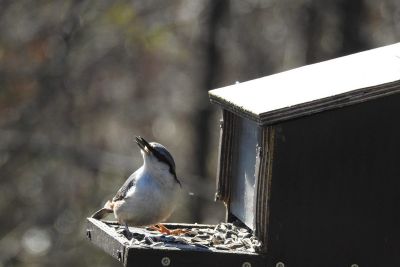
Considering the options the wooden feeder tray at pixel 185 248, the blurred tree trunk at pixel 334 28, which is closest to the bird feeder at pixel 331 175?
the wooden feeder tray at pixel 185 248

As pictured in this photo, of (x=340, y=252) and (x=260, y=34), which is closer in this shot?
(x=340, y=252)

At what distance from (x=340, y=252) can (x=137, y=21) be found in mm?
11989

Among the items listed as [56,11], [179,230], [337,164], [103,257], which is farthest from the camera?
[103,257]

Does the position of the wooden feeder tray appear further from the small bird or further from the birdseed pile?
the small bird

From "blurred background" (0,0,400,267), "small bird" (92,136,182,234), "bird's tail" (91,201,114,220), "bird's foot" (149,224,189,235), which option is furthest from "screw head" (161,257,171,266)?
"blurred background" (0,0,400,267)

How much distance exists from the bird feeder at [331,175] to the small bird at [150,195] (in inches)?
46.2

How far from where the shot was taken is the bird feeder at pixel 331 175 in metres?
5.01

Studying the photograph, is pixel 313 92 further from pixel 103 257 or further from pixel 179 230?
pixel 103 257

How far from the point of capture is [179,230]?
604cm

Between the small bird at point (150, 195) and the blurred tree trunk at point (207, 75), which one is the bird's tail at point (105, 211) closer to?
the small bird at point (150, 195)

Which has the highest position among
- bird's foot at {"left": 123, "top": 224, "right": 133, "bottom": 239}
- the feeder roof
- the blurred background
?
the blurred background

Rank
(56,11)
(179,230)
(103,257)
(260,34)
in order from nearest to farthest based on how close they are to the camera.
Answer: (179,230) → (56,11) → (103,257) → (260,34)

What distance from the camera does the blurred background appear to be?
15.7 meters

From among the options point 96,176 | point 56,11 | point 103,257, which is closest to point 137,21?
point 56,11
